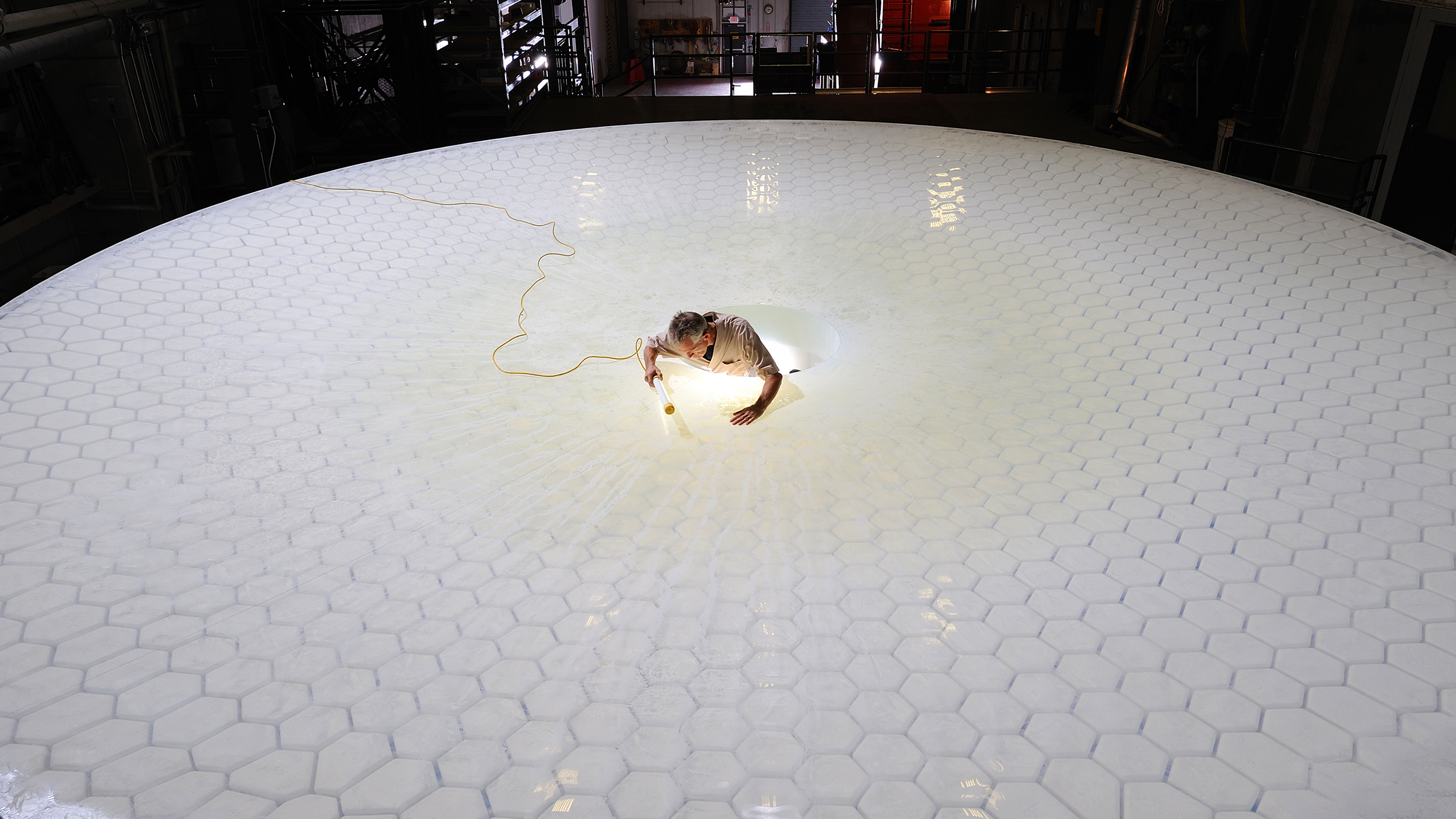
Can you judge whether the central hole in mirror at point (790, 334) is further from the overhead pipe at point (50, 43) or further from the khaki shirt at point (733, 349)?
the overhead pipe at point (50, 43)

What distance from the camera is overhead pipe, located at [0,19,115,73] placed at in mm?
5277

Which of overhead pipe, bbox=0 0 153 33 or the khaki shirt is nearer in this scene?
the khaki shirt

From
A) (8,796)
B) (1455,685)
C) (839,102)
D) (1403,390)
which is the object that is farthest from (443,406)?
(839,102)

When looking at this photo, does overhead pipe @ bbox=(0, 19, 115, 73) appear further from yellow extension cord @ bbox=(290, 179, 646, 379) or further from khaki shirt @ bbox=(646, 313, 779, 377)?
khaki shirt @ bbox=(646, 313, 779, 377)

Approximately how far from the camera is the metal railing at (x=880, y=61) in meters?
9.19

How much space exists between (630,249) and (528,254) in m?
0.50

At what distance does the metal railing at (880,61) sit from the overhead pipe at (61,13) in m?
4.30

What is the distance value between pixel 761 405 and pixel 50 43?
19.7ft

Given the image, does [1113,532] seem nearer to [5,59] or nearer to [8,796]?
[8,796]

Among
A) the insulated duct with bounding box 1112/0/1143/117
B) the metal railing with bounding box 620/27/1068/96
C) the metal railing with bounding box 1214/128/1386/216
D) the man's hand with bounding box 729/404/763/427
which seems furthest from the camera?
the metal railing with bounding box 620/27/1068/96

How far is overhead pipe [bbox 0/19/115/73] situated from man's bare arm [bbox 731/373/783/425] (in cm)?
546

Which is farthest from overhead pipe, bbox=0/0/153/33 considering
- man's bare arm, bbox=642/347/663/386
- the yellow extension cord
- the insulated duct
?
the insulated duct

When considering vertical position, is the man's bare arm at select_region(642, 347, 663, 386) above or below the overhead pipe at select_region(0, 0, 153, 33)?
below

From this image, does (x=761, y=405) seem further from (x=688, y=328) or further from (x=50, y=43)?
(x=50, y=43)
